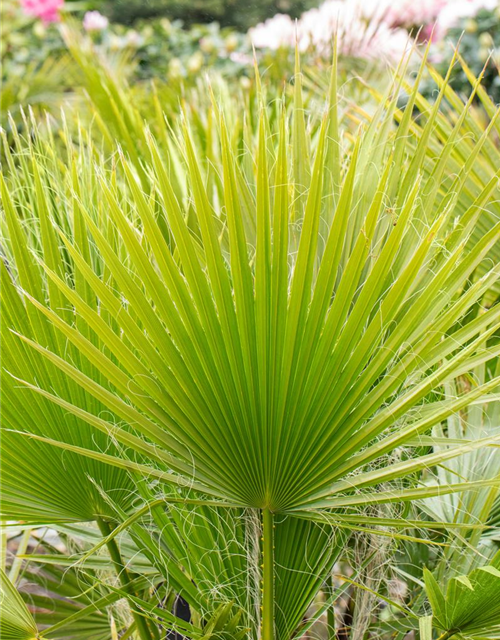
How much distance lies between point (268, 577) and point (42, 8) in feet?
20.8

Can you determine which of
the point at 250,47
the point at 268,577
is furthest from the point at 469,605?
the point at 250,47

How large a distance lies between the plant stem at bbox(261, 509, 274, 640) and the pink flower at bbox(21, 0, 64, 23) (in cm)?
620

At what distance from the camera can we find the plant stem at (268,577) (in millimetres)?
837

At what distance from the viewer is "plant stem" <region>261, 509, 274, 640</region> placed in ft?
2.75

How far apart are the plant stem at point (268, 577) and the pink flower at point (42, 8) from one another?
244 inches

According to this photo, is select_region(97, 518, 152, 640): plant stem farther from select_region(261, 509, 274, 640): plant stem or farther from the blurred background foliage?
the blurred background foliage

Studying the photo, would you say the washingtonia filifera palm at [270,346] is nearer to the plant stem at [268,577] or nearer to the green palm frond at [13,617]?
the plant stem at [268,577]

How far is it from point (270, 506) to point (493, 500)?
0.35 m

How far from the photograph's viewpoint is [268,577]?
841mm

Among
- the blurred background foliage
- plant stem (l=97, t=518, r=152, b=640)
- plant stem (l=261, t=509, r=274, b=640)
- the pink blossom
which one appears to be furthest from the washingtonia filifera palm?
the pink blossom

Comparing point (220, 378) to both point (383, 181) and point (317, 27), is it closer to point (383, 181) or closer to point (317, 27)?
point (383, 181)

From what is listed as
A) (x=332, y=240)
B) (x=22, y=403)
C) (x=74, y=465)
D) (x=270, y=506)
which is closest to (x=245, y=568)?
(x=270, y=506)

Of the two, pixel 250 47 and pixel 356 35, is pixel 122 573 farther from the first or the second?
pixel 250 47

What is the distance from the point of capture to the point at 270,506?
0.82 m
